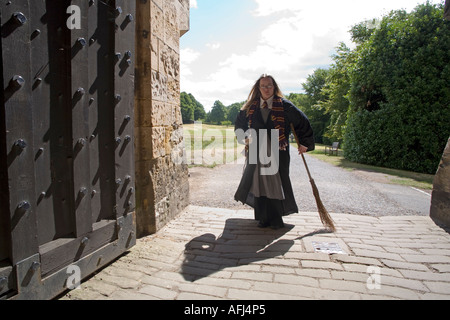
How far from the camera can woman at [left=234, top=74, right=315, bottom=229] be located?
385 centimetres

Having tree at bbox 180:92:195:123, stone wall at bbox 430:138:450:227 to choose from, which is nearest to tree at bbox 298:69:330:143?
tree at bbox 180:92:195:123

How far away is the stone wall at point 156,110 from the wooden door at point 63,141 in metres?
0.41

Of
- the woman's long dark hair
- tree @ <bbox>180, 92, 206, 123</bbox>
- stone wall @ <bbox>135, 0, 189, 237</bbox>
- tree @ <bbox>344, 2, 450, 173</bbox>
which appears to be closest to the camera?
stone wall @ <bbox>135, 0, 189, 237</bbox>

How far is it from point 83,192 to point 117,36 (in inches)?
55.4

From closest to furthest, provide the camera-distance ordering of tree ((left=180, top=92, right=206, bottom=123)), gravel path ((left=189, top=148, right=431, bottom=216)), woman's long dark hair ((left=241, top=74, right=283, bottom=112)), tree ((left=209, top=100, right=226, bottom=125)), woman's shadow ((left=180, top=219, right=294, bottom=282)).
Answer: woman's shadow ((left=180, top=219, right=294, bottom=282)) < woman's long dark hair ((left=241, top=74, right=283, bottom=112)) < gravel path ((left=189, top=148, right=431, bottom=216)) < tree ((left=180, top=92, right=206, bottom=123)) < tree ((left=209, top=100, right=226, bottom=125))

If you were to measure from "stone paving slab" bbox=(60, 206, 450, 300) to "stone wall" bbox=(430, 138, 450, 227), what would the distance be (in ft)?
0.84

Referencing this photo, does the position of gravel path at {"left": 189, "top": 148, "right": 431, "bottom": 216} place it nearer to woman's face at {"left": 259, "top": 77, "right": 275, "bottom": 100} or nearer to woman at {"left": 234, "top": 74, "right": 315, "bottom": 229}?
woman at {"left": 234, "top": 74, "right": 315, "bottom": 229}

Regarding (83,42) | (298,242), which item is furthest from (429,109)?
(83,42)

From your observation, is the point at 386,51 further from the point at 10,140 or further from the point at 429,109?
the point at 10,140

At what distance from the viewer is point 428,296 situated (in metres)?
2.28

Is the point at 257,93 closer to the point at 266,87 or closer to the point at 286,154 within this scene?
the point at 266,87

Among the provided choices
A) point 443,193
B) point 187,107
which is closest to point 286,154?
point 443,193

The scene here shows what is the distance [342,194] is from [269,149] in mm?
3073
